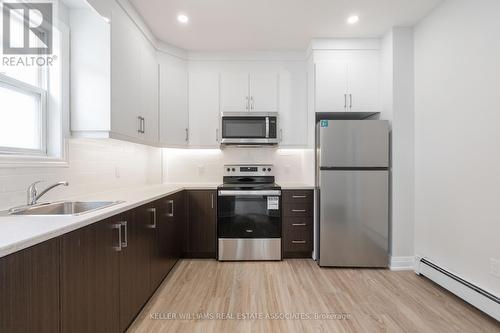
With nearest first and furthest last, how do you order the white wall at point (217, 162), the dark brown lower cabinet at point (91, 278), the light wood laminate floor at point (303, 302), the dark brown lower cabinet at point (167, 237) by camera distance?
the dark brown lower cabinet at point (91, 278)
the light wood laminate floor at point (303, 302)
the dark brown lower cabinet at point (167, 237)
the white wall at point (217, 162)

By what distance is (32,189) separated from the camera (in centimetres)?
148

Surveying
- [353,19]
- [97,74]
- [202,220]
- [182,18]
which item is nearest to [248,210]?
[202,220]

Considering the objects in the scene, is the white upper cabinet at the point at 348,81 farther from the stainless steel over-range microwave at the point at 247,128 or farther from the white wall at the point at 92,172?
the white wall at the point at 92,172

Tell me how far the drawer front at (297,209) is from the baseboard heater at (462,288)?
3.96 ft

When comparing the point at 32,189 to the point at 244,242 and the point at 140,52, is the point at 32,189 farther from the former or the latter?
the point at 244,242

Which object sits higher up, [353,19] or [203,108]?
[353,19]

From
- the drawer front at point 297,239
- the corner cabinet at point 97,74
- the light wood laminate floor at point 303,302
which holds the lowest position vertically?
the light wood laminate floor at point 303,302

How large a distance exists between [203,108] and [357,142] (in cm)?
194

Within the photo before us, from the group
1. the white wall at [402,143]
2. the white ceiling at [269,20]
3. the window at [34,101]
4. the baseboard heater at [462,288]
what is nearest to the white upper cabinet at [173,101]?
the white ceiling at [269,20]

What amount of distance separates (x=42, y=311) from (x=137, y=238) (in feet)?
2.64

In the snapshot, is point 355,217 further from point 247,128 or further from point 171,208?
point 171,208

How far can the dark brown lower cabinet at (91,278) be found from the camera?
3.43 ft

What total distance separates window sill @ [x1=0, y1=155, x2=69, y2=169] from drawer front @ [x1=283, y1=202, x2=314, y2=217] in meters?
2.19

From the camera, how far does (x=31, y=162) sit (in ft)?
5.12
